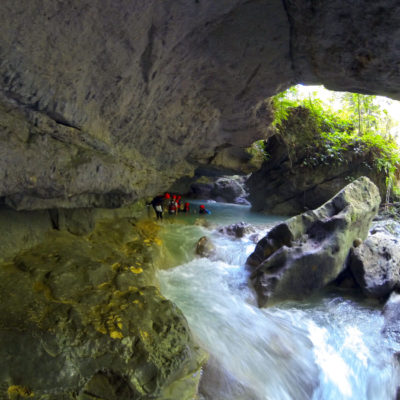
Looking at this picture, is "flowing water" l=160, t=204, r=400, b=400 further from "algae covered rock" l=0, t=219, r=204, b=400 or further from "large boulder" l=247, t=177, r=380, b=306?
"algae covered rock" l=0, t=219, r=204, b=400

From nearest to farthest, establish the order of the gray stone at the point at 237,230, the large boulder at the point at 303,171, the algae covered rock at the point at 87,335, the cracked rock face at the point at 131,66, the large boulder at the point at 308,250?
the algae covered rock at the point at 87,335, the cracked rock face at the point at 131,66, the large boulder at the point at 308,250, the gray stone at the point at 237,230, the large boulder at the point at 303,171

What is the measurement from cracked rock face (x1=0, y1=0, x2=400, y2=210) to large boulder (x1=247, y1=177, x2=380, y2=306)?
2947 mm

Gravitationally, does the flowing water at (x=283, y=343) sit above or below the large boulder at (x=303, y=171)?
below

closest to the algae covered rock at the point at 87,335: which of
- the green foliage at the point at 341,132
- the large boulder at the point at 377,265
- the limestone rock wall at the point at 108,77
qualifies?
the limestone rock wall at the point at 108,77

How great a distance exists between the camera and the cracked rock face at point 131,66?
2340mm

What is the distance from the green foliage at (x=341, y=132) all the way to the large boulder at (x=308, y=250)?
5886mm

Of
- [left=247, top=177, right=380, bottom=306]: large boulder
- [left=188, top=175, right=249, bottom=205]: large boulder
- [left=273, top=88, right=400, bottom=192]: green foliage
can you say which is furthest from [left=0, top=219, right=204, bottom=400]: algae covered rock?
[left=188, top=175, right=249, bottom=205]: large boulder

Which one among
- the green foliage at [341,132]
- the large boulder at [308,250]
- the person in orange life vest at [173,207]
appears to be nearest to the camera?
the large boulder at [308,250]

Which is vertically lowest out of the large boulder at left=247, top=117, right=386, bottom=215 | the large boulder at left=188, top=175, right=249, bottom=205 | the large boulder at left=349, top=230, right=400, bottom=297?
the large boulder at left=188, top=175, right=249, bottom=205

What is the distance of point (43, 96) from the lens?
105 inches

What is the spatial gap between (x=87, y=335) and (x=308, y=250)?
4088 millimetres

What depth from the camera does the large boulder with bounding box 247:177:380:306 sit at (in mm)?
4750

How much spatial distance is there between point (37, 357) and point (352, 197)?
21.5 ft

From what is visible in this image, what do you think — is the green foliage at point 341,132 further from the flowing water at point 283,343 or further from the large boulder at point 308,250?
the flowing water at point 283,343
